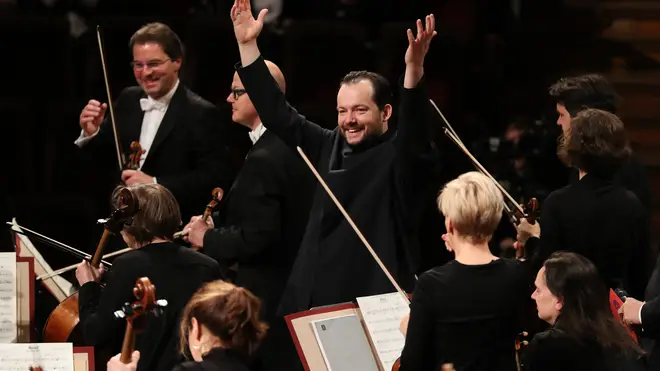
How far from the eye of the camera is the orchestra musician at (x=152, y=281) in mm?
3420

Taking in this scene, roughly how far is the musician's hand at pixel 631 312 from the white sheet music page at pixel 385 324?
70 centimetres

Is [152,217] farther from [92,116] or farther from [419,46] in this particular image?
[92,116]

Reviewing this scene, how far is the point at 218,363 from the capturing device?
9.62 ft

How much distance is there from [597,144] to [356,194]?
32.3 inches

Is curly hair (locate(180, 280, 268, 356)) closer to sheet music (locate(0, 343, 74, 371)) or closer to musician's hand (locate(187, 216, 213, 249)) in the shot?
Result: sheet music (locate(0, 343, 74, 371))

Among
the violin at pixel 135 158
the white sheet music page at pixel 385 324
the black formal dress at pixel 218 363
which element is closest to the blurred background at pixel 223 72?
the violin at pixel 135 158

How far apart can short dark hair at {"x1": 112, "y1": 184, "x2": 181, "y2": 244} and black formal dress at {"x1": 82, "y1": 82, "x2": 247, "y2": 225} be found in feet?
3.52

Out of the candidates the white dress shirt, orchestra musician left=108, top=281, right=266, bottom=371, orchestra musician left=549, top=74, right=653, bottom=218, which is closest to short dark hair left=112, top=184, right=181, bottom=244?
orchestra musician left=108, top=281, right=266, bottom=371

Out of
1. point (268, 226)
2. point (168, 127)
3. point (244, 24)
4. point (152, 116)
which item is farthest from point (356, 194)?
point (152, 116)

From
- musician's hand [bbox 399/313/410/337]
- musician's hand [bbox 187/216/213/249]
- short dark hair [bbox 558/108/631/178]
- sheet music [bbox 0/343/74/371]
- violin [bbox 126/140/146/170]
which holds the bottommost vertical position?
sheet music [bbox 0/343/74/371]

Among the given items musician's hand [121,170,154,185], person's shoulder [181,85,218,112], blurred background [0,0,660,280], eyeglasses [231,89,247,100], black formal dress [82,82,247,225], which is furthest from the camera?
blurred background [0,0,660,280]

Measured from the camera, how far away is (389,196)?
3.77 meters

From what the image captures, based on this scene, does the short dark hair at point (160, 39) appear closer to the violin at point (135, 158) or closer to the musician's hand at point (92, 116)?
the musician's hand at point (92, 116)

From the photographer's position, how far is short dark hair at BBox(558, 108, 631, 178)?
3916 millimetres
